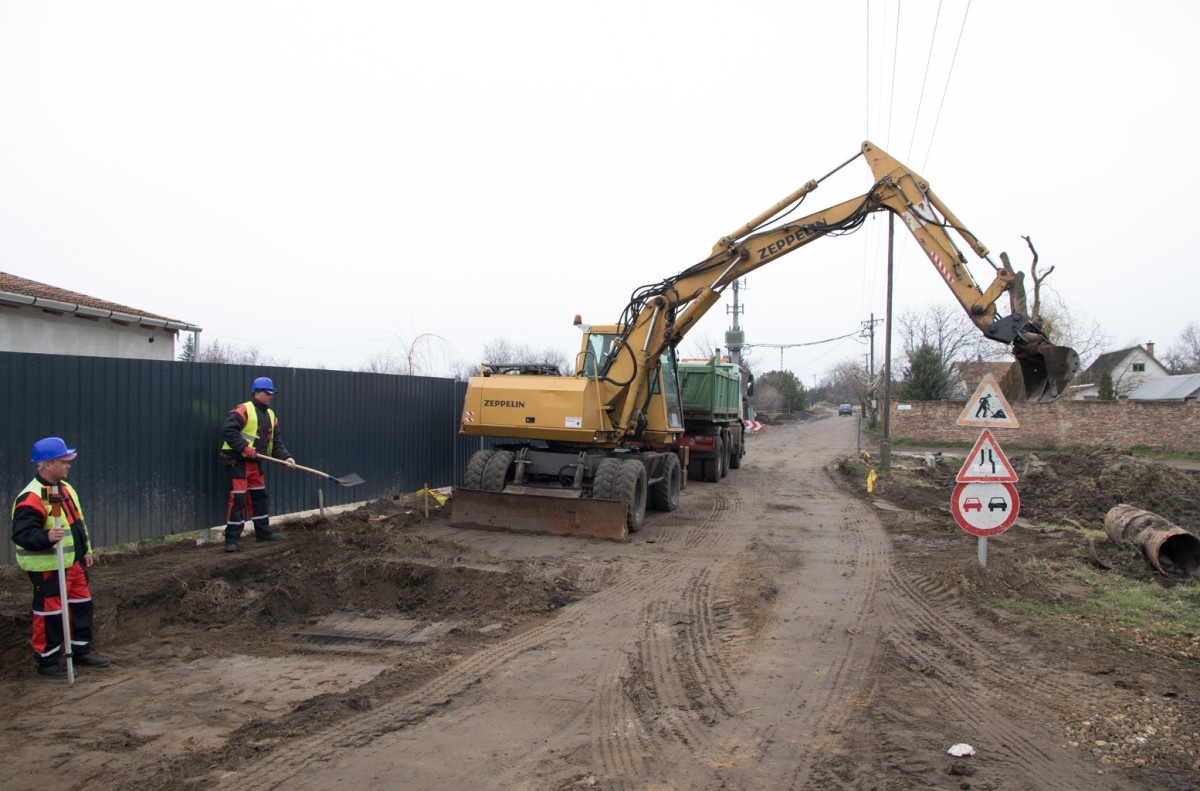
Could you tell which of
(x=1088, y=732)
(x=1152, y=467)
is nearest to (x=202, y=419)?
(x=1088, y=732)

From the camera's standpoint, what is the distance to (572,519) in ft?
33.7

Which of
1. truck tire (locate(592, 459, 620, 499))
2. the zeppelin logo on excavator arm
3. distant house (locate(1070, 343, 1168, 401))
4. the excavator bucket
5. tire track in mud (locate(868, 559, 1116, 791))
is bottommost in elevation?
tire track in mud (locate(868, 559, 1116, 791))

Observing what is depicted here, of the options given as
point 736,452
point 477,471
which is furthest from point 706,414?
point 477,471

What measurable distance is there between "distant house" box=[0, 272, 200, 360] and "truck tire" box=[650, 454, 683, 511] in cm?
869

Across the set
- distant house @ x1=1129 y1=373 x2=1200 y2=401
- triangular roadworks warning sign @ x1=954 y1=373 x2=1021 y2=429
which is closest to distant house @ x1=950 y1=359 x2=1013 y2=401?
distant house @ x1=1129 y1=373 x2=1200 y2=401

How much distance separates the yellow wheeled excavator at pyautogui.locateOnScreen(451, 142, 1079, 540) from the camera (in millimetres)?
10023

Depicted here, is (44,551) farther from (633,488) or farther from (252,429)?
(633,488)

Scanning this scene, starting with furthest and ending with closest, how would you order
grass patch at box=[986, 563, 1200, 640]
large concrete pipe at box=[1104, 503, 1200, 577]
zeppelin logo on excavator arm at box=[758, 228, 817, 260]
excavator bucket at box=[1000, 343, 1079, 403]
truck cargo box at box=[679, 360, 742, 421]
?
truck cargo box at box=[679, 360, 742, 421] < zeppelin logo on excavator arm at box=[758, 228, 817, 260] < excavator bucket at box=[1000, 343, 1079, 403] < large concrete pipe at box=[1104, 503, 1200, 577] < grass patch at box=[986, 563, 1200, 640]

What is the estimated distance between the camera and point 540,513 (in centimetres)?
1032

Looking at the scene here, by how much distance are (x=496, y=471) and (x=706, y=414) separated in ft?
25.7

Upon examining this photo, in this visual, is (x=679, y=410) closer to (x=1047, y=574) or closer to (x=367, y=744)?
(x=1047, y=574)

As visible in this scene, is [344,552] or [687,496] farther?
[687,496]

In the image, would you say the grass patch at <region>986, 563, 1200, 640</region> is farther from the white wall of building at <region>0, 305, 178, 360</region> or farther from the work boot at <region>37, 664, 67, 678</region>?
the white wall of building at <region>0, 305, 178, 360</region>

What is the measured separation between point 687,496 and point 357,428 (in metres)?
6.97
